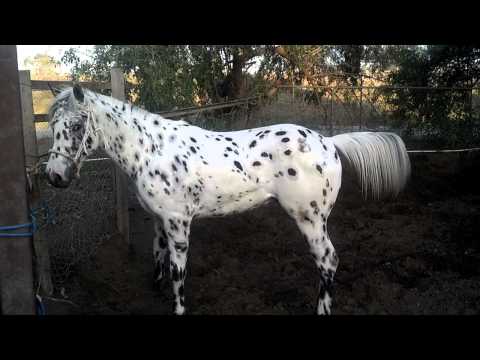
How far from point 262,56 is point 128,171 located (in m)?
5.36

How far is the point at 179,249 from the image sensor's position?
3.11 meters

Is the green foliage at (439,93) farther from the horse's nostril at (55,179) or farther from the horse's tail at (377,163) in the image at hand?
the horse's nostril at (55,179)

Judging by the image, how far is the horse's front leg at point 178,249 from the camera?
10.1 ft

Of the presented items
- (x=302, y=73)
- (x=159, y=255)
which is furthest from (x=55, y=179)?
(x=302, y=73)

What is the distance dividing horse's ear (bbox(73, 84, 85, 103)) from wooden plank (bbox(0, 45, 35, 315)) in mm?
Result: 724

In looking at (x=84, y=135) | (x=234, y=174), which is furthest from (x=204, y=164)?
(x=84, y=135)

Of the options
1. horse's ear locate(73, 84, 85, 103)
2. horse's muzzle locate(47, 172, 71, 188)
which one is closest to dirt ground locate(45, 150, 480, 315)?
horse's muzzle locate(47, 172, 71, 188)

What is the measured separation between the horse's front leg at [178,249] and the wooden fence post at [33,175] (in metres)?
1.07

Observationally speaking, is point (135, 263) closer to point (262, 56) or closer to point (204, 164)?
point (204, 164)

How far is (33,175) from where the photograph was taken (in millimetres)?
3074

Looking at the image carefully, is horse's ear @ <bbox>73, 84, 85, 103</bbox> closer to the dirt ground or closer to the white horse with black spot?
the white horse with black spot

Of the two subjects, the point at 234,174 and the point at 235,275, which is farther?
the point at 235,275

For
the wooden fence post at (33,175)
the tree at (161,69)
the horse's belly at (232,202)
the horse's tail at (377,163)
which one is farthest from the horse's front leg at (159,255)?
the tree at (161,69)

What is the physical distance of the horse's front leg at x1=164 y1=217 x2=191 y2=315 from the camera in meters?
3.08
